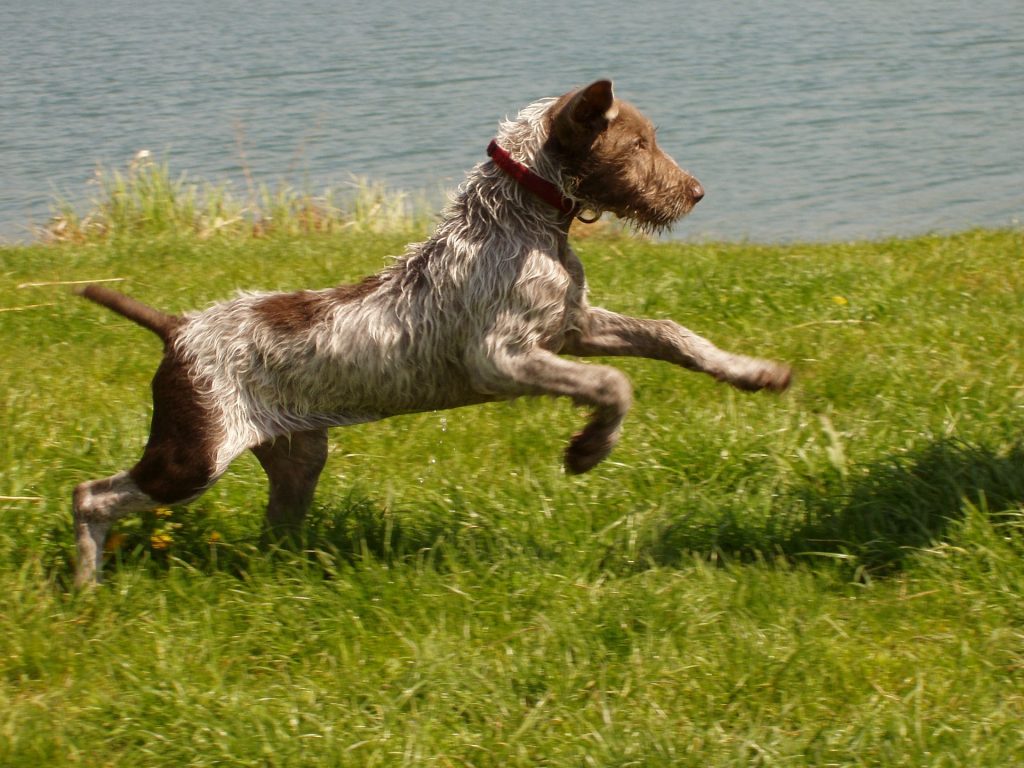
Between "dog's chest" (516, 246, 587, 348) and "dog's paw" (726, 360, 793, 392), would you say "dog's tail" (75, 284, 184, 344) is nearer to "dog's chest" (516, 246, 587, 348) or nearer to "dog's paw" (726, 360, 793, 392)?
"dog's chest" (516, 246, 587, 348)

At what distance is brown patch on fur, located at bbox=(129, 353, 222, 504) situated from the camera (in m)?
4.58

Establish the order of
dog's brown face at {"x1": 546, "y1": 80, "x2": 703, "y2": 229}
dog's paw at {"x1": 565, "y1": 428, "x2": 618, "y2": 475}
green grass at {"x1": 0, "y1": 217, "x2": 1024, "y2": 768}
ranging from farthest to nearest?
1. dog's paw at {"x1": 565, "y1": 428, "x2": 618, "y2": 475}
2. dog's brown face at {"x1": 546, "y1": 80, "x2": 703, "y2": 229}
3. green grass at {"x1": 0, "y1": 217, "x2": 1024, "y2": 768}

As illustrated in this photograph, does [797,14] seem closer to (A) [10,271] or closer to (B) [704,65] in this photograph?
(B) [704,65]

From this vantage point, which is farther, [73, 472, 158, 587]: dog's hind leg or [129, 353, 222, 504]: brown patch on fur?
[73, 472, 158, 587]: dog's hind leg

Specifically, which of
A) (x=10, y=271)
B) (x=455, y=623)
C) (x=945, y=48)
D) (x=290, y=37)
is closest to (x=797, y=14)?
(x=945, y=48)

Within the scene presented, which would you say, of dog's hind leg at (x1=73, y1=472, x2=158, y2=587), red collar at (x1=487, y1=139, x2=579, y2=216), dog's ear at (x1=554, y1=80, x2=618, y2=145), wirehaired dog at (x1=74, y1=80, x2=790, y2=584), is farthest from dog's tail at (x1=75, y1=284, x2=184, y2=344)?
dog's ear at (x1=554, y1=80, x2=618, y2=145)

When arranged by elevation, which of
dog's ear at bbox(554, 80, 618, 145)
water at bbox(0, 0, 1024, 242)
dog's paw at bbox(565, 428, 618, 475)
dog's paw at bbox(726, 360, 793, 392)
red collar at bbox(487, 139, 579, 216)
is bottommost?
water at bbox(0, 0, 1024, 242)

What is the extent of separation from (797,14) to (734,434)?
1939 centimetres

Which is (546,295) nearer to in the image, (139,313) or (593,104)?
(593,104)

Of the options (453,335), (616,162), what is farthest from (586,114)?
(453,335)

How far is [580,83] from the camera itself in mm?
17625

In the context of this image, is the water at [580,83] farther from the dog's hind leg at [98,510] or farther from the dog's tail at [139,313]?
the dog's hind leg at [98,510]

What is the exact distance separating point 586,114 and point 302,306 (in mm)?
1219

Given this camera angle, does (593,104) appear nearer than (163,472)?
Yes
